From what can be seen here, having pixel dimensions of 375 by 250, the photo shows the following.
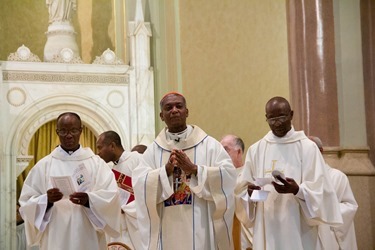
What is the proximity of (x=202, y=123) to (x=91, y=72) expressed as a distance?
199 cm

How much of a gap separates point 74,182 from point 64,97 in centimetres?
663

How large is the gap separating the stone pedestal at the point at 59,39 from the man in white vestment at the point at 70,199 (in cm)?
690

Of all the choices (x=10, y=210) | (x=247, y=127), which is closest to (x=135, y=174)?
(x=10, y=210)

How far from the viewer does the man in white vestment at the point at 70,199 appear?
5.57m

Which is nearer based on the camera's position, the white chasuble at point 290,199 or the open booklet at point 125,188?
the white chasuble at point 290,199

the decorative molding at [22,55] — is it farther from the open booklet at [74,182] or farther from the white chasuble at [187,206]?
the white chasuble at [187,206]

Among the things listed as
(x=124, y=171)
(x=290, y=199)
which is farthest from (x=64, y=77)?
(x=290, y=199)

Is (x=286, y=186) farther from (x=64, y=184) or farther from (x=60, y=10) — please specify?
(x=60, y=10)

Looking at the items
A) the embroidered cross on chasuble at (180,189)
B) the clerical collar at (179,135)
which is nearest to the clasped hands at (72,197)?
the embroidered cross on chasuble at (180,189)

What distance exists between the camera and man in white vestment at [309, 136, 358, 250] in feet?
21.2

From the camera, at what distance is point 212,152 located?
5.46 m

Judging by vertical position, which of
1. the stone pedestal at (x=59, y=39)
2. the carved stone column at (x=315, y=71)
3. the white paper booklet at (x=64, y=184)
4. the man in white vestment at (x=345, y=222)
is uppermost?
the stone pedestal at (x=59, y=39)

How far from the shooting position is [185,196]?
5.34m

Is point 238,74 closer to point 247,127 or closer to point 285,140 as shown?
point 247,127
